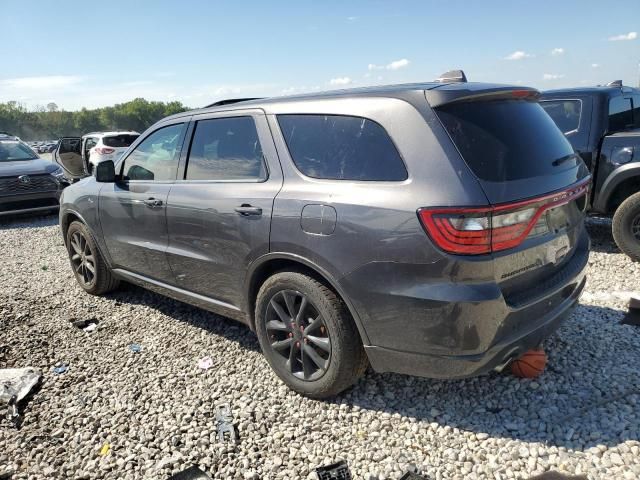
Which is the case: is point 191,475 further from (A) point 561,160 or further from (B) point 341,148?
(A) point 561,160

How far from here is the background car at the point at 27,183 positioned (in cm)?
950

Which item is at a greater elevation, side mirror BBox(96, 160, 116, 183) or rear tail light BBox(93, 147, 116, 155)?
rear tail light BBox(93, 147, 116, 155)

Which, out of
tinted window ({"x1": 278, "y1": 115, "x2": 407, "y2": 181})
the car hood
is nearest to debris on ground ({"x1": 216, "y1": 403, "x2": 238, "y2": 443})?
tinted window ({"x1": 278, "y1": 115, "x2": 407, "y2": 181})

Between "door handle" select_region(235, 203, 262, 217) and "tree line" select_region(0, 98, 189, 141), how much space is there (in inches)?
4411

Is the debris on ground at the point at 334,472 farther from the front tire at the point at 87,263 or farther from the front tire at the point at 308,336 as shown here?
the front tire at the point at 87,263

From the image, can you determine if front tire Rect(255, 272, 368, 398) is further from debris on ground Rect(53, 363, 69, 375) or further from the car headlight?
the car headlight

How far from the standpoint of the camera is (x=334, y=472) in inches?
95.0

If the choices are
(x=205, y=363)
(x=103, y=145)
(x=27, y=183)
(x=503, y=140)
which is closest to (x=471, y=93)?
(x=503, y=140)

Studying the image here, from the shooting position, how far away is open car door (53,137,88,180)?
44.3 ft

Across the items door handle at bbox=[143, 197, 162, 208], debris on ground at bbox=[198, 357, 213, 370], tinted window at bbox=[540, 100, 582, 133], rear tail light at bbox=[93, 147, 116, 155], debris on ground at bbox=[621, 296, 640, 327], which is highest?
rear tail light at bbox=[93, 147, 116, 155]

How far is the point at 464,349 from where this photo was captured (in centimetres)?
234

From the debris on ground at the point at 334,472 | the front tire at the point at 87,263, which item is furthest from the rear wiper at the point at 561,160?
the front tire at the point at 87,263

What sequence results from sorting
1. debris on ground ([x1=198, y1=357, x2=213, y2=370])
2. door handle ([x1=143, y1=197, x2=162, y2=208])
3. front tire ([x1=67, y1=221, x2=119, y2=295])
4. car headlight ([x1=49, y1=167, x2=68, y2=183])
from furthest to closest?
car headlight ([x1=49, y1=167, x2=68, y2=183]) < front tire ([x1=67, y1=221, x2=119, y2=295]) < door handle ([x1=143, y1=197, x2=162, y2=208]) < debris on ground ([x1=198, y1=357, x2=213, y2=370])

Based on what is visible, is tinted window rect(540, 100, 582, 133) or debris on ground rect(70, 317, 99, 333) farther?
tinted window rect(540, 100, 582, 133)
